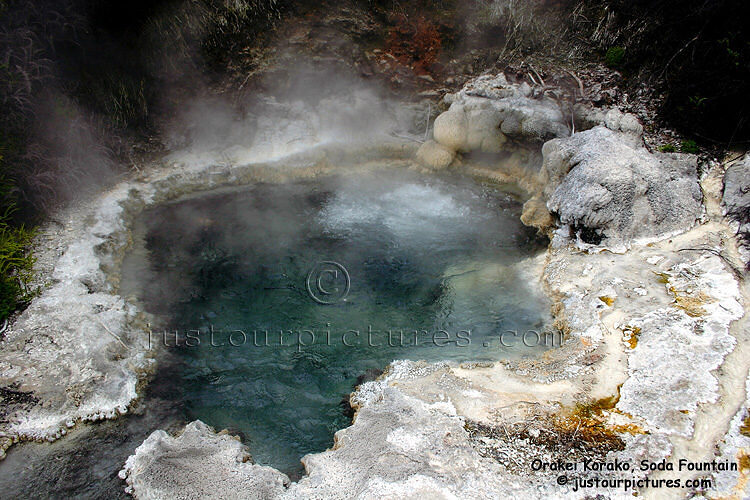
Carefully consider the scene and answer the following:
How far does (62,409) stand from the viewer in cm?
398

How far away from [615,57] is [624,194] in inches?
143

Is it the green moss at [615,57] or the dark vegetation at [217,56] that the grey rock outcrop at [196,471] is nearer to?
the dark vegetation at [217,56]

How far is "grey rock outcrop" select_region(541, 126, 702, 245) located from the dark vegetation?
2.49ft

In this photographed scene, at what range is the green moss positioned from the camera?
810 cm

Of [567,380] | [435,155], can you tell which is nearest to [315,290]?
[567,380]

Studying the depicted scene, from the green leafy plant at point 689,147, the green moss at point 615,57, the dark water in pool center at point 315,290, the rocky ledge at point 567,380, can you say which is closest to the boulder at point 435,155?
the dark water in pool center at point 315,290

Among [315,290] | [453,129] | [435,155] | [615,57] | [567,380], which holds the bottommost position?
[315,290]

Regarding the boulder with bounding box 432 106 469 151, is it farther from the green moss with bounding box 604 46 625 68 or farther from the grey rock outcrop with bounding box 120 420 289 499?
the grey rock outcrop with bounding box 120 420 289 499

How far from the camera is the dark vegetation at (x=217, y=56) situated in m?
6.36

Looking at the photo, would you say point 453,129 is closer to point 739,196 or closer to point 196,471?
point 739,196

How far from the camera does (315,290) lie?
5.81 metres

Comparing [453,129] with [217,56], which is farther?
[217,56]

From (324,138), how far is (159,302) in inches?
183

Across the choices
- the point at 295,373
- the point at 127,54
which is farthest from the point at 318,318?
the point at 127,54
